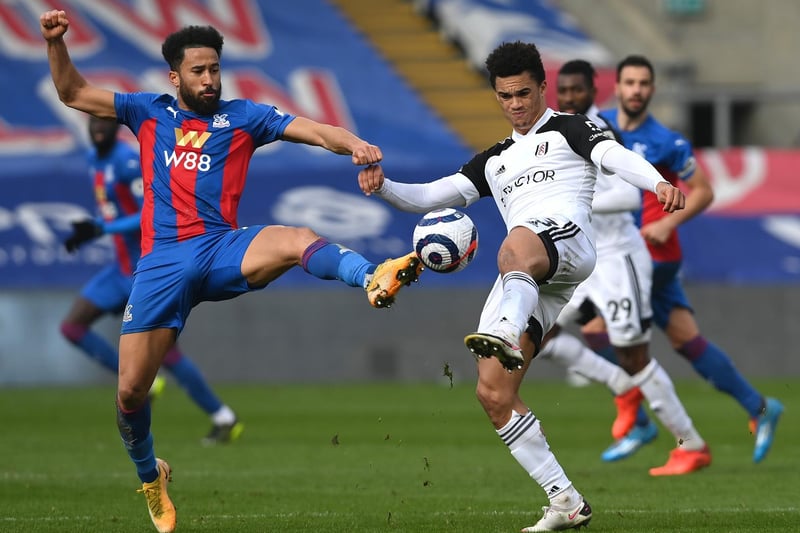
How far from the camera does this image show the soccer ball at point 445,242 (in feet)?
21.7

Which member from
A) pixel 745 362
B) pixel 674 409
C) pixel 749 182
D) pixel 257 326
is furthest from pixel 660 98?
pixel 674 409

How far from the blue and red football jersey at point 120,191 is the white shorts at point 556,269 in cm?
569

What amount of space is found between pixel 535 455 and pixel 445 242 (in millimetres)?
1132

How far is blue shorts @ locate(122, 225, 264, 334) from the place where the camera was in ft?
23.3

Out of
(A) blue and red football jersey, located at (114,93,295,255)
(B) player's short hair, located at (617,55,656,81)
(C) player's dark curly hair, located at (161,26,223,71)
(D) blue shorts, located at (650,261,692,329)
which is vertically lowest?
(D) blue shorts, located at (650,261,692,329)

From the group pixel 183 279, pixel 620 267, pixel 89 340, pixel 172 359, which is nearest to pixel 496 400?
pixel 183 279

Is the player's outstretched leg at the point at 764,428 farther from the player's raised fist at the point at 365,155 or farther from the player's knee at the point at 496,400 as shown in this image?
the player's raised fist at the point at 365,155

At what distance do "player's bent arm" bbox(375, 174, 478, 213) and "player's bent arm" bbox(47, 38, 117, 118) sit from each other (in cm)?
144

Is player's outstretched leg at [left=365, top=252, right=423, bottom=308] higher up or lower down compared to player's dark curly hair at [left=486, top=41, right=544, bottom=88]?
lower down

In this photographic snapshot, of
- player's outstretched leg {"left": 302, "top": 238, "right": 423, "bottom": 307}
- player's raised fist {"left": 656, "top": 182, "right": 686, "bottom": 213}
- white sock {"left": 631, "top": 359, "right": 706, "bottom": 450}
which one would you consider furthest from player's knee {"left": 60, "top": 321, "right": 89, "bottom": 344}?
player's raised fist {"left": 656, "top": 182, "right": 686, "bottom": 213}

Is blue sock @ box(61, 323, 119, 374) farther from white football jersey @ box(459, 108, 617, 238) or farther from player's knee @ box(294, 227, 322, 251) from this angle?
white football jersey @ box(459, 108, 617, 238)

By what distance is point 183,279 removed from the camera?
280 inches

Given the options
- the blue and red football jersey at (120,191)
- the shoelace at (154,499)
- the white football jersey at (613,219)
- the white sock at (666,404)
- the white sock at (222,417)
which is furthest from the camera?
the blue and red football jersey at (120,191)

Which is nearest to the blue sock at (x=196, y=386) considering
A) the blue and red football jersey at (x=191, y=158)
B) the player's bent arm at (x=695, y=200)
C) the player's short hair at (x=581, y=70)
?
the player's short hair at (x=581, y=70)
